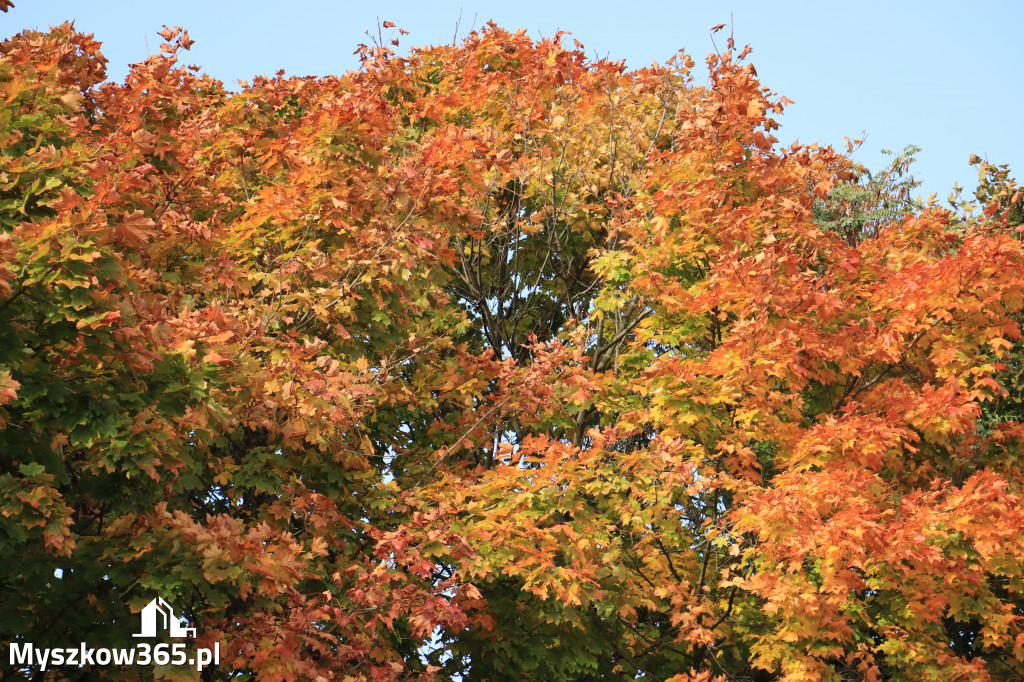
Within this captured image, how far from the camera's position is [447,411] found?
15.9 m

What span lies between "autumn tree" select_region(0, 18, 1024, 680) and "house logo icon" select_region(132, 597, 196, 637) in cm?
18

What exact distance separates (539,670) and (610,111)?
956cm

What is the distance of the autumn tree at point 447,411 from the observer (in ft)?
27.1

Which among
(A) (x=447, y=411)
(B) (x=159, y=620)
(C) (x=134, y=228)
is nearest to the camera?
(C) (x=134, y=228)

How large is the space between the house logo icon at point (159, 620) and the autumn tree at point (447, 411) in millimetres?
177

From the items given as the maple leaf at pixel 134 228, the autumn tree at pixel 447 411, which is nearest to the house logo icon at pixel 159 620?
the autumn tree at pixel 447 411

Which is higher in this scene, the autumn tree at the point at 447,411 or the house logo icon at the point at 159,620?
the autumn tree at the point at 447,411

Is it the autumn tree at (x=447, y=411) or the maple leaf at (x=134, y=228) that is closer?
the maple leaf at (x=134, y=228)

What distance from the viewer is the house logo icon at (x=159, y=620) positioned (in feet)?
27.7

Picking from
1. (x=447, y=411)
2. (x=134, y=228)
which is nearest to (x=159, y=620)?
(x=134, y=228)

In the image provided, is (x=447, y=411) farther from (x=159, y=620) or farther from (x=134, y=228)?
(x=134, y=228)

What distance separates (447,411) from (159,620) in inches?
302

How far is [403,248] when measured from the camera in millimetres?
11273

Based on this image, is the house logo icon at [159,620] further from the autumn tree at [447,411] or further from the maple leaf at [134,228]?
the maple leaf at [134,228]
